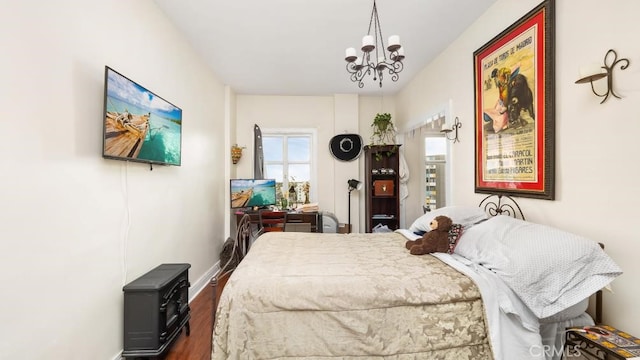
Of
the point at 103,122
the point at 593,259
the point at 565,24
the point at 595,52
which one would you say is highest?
the point at 565,24

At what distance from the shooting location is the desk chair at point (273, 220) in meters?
4.20

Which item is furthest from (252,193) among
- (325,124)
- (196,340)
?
(196,340)

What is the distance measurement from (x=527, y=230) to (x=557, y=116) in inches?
32.6

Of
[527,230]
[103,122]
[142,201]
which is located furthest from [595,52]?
[142,201]

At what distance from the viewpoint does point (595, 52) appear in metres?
1.58

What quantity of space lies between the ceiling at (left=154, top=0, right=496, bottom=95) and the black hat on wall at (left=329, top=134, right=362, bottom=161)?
1.13 metres

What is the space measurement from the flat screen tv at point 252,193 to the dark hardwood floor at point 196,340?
1.59m

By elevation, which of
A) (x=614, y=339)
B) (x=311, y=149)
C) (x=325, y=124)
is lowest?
(x=614, y=339)

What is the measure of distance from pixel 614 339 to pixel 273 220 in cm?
358

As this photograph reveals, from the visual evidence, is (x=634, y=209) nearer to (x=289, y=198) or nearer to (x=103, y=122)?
(x=103, y=122)

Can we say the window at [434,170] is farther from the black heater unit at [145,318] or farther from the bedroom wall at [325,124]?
the black heater unit at [145,318]

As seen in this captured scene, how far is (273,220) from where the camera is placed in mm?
4211

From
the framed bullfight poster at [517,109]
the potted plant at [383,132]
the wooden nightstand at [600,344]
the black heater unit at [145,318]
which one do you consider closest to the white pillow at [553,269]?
the wooden nightstand at [600,344]

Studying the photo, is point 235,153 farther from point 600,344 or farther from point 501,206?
point 600,344
